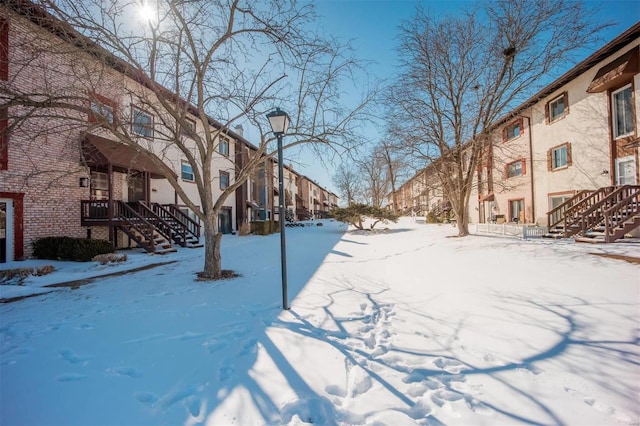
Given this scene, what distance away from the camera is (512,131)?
2072 centimetres

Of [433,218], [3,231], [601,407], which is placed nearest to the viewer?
[601,407]

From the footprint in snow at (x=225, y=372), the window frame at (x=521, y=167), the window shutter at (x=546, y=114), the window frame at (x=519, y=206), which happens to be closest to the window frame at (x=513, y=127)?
the window frame at (x=521, y=167)

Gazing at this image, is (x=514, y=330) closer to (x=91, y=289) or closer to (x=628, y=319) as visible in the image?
(x=628, y=319)

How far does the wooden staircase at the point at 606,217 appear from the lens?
9.62 m

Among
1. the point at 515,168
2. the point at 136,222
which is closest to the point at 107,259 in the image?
the point at 136,222

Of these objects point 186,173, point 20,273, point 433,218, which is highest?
point 186,173

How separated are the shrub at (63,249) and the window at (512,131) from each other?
24355 millimetres

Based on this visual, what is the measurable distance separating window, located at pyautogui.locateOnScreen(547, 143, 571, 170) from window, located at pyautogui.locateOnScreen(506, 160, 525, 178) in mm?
2583

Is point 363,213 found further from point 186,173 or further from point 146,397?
point 146,397

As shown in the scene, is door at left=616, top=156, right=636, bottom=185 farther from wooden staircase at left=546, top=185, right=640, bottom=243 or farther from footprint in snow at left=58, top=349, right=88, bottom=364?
footprint in snow at left=58, top=349, right=88, bottom=364

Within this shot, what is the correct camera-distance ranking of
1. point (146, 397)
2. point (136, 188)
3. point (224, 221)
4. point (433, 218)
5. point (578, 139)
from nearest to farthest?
point (146, 397)
point (136, 188)
point (578, 139)
point (224, 221)
point (433, 218)

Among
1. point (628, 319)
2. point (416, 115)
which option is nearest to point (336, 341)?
point (628, 319)

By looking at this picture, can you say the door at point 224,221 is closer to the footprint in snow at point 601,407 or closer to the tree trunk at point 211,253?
the tree trunk at point 211,253

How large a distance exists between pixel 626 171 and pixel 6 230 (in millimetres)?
23551
